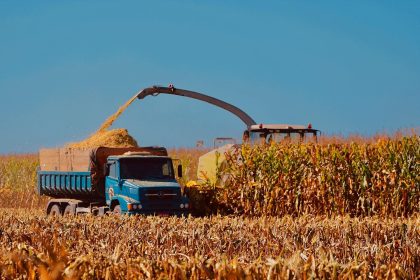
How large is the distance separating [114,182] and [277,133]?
6.00 metres

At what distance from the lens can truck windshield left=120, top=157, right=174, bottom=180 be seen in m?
19.4

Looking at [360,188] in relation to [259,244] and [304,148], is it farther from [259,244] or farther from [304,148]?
[259,244]

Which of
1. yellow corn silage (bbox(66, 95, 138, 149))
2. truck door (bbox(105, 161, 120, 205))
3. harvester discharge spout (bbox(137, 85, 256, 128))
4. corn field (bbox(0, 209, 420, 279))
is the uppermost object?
harvester discharge spout (bbox(137, 85, 256, 128))

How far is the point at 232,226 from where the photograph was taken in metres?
12.1

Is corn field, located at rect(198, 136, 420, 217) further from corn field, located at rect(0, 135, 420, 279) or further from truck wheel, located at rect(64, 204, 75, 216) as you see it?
truck wheel, located at rect(64, 204, 75, 216)

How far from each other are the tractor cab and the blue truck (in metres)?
3.11

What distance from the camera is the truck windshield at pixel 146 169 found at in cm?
1942

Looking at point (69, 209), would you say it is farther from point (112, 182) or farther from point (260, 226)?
point (260, 226)

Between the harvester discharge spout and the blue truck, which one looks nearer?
the blue truck

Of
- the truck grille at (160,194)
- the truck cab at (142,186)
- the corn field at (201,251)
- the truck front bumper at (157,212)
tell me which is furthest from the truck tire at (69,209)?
the corn field at (201,251)

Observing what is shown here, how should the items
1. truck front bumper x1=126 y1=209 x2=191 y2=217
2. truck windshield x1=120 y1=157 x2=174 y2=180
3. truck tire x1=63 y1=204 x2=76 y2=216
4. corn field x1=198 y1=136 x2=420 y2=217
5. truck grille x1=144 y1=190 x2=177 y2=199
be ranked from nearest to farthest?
truck front bumper x1=126 y1=209 x2=191 y2=217, truck grille x1=144 y1=190 x2=177 y2=199, truck windshield x1=120 y1=157 x2=174 y2=180, corn field x1=198 y1=136 x2=420 y2=217, truck tire x1=63 y1=204 x2=76 y2=216

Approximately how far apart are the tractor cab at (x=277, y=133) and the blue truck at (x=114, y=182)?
3.11 metres

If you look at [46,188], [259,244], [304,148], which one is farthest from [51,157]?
[259,244]

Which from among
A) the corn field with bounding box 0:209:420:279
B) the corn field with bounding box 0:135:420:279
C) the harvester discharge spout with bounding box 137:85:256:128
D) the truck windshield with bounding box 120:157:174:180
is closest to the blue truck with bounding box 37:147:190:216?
the truck windshield with bounding box 120:157:174:180
